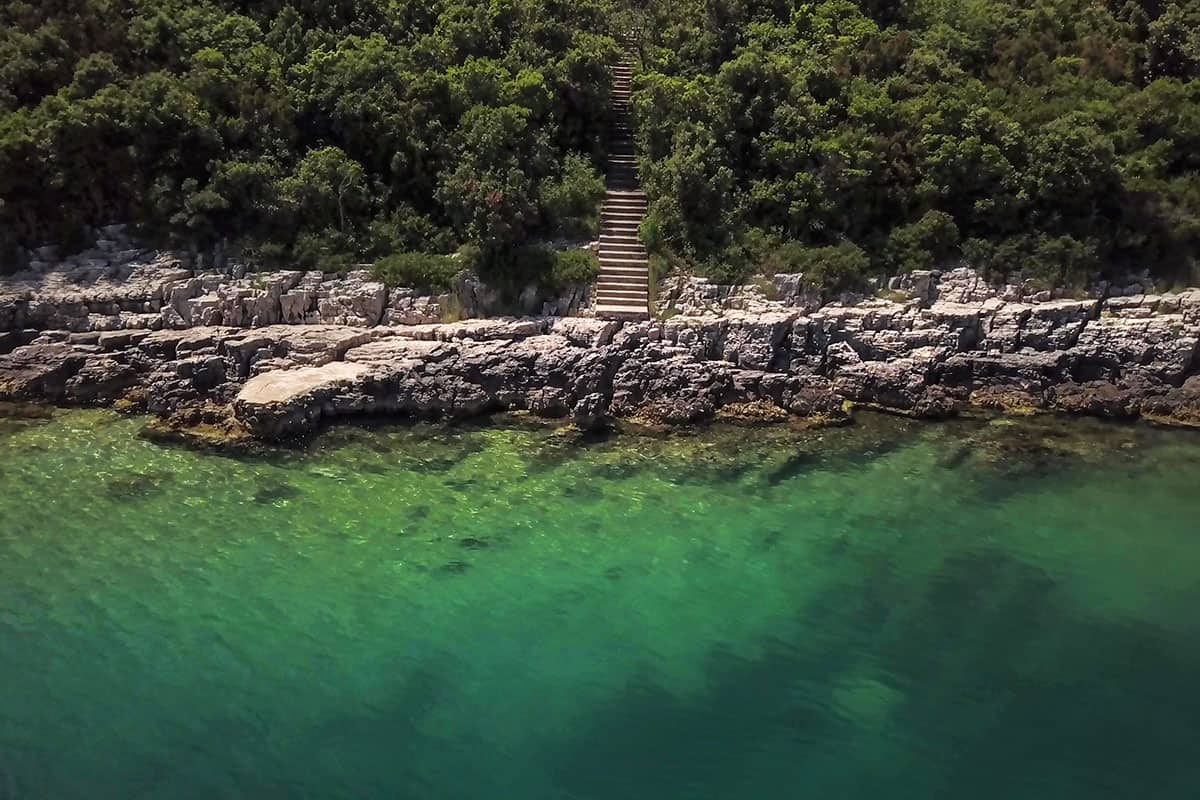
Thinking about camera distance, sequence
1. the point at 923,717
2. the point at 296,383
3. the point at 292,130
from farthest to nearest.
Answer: the point at 292,130 → the point at 296,383 → the point at 923,717

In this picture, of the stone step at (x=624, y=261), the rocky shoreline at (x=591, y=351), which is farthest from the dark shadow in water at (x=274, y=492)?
the stone step at (x=624, y=261)

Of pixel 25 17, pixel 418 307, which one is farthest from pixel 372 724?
pixel 25 17

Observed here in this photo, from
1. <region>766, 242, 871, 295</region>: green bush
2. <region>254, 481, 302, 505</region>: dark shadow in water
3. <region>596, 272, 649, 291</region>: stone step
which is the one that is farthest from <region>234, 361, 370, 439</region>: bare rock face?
<region>766, 242, 871, 295</region>: green bush

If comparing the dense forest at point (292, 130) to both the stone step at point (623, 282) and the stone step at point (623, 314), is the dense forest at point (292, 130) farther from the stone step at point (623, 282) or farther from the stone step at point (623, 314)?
the stone step at point (623, 314)

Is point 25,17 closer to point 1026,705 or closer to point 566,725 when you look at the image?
point 566,725

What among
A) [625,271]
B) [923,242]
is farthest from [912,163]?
[625,271]

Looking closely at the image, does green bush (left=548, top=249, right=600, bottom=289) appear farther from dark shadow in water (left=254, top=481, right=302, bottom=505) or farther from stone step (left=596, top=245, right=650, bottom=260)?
dark shadow in water (left=254, top=481, right=302, bottom=505)

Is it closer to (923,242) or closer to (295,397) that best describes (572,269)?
(295,397)
